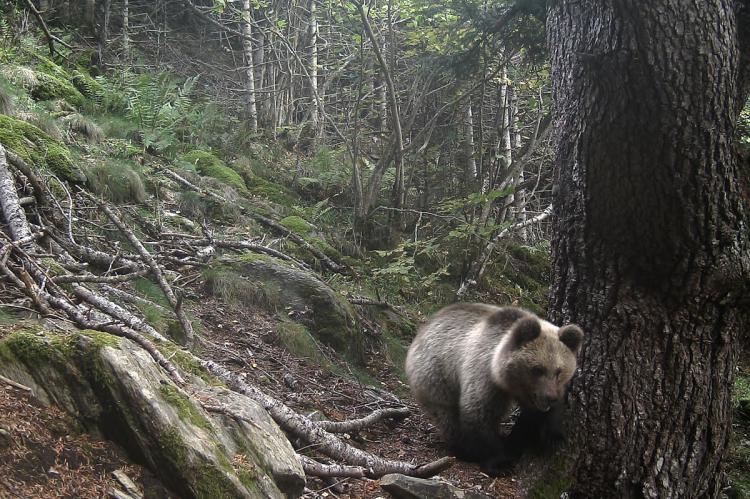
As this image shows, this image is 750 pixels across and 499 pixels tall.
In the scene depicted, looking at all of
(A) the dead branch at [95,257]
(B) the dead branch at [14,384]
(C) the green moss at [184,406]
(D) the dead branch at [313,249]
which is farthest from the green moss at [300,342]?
(B) the dead branch at [14,384]

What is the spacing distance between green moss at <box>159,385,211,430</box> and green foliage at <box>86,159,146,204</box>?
5.18m

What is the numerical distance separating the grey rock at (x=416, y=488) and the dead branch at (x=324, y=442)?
27cm

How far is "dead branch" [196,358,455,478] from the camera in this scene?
480cm

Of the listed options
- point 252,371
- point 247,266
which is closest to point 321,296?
point 247,266

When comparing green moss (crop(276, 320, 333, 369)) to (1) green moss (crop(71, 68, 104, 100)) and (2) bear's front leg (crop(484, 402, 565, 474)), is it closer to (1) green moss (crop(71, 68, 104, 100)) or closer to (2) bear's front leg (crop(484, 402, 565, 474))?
(2) bear's front leg (crop(484, 402, 565, 474))

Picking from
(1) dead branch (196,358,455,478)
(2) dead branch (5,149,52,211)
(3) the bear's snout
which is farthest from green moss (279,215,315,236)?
(3) the bear's snout

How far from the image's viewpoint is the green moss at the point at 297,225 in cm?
1131

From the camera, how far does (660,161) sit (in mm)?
4262

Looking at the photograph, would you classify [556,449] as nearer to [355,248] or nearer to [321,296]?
[321,296]

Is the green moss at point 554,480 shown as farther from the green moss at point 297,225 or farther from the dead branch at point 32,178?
the green moss at point 297,225

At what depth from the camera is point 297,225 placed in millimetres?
11453

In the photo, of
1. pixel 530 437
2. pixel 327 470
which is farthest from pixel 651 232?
pixel 327 470

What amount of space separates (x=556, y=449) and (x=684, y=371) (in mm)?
1156

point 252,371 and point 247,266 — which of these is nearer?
point 252,371
